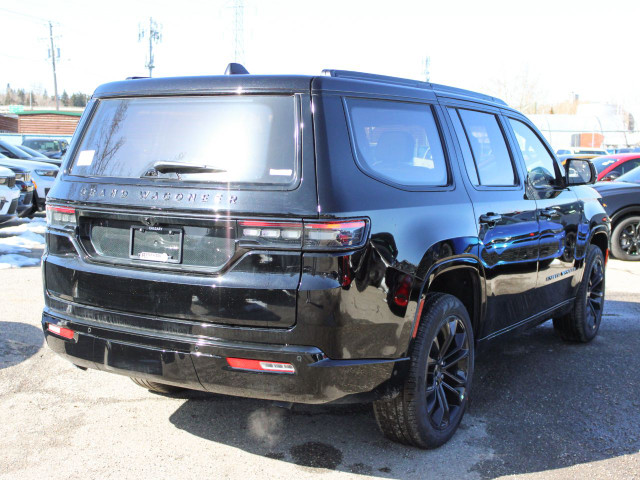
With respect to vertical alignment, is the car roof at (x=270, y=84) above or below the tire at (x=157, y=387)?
above

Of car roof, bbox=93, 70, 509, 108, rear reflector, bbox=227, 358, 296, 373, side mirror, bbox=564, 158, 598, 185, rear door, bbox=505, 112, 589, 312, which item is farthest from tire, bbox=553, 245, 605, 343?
rear reflector, bbox=227, 358, 296, 373

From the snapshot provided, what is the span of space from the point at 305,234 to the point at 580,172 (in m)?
3.32

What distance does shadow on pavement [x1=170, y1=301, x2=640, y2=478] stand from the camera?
3.54 meters

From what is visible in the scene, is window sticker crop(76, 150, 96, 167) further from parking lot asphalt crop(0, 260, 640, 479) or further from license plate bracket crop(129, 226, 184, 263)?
parking lot asphalt crop(0, 260, 640, 479)

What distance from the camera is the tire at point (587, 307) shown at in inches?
220

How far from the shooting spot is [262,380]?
9.89 ft

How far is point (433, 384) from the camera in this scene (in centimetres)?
361

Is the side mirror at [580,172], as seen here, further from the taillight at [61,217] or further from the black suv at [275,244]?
the taillight at [61,217]

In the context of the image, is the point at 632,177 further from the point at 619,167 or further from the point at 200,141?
the point at 200,141

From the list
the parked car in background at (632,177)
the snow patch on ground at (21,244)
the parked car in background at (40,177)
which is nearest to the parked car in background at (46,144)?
the parked car in background at (40,177)

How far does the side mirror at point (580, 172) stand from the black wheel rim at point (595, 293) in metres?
0.84

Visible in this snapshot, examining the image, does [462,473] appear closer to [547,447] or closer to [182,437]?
[547,447]

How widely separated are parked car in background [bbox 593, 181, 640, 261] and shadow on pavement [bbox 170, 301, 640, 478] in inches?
247

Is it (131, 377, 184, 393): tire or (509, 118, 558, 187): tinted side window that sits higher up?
(509, 118, 558, 187): tinted side window
